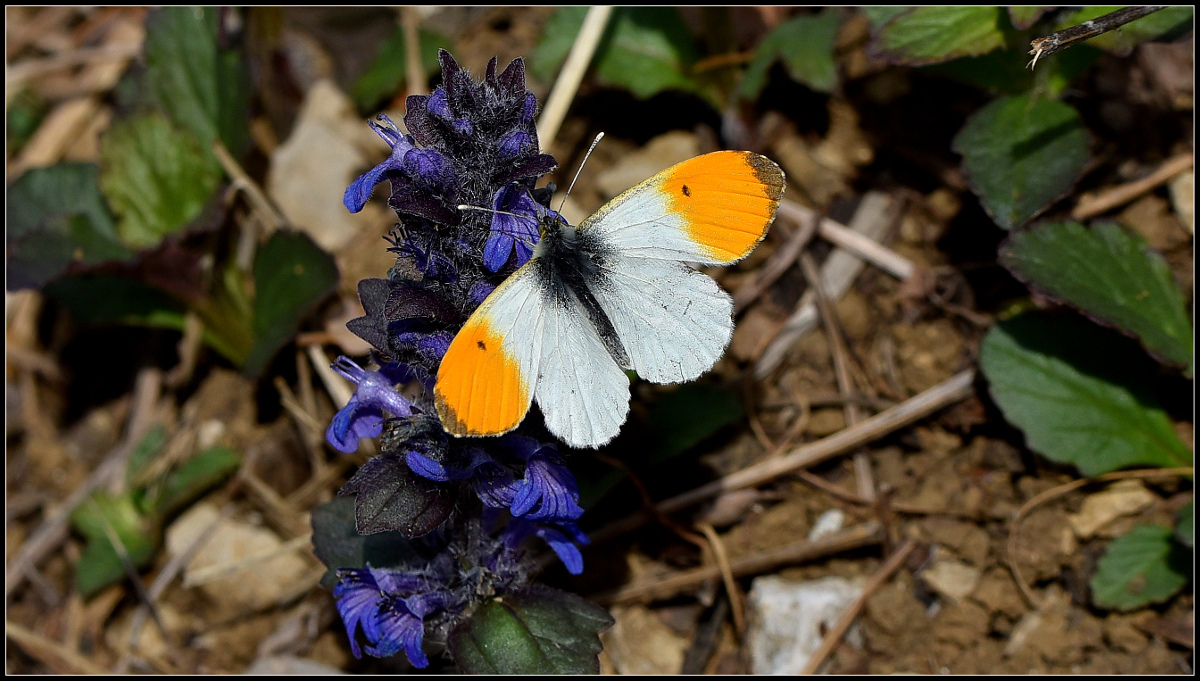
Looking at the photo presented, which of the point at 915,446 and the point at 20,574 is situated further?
the point at 20,574

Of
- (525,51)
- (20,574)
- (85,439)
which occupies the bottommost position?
(20,574)

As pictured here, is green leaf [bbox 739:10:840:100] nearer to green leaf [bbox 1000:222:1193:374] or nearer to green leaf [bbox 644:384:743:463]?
green leaf [bbox 1000:222:1193:374]

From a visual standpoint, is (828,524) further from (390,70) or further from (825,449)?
(390,70)

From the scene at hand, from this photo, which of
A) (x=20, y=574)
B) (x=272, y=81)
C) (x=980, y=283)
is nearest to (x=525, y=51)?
(x=272, y=81)

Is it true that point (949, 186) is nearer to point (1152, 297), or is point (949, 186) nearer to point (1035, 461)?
point (1152, 297)

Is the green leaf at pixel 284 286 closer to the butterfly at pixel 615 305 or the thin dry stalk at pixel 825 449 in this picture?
the thin dry stalk at pixel 825 449

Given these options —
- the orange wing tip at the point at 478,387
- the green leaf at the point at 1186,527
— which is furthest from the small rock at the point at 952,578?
the orange wing tip at the point at 478,387

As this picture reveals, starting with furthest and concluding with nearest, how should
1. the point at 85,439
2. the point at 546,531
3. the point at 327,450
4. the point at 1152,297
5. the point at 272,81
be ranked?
1. the point at 272,81
2. the point at 85,439
3. the point at 327,450
4. the point at 1152,297
5. the point at 546,531
